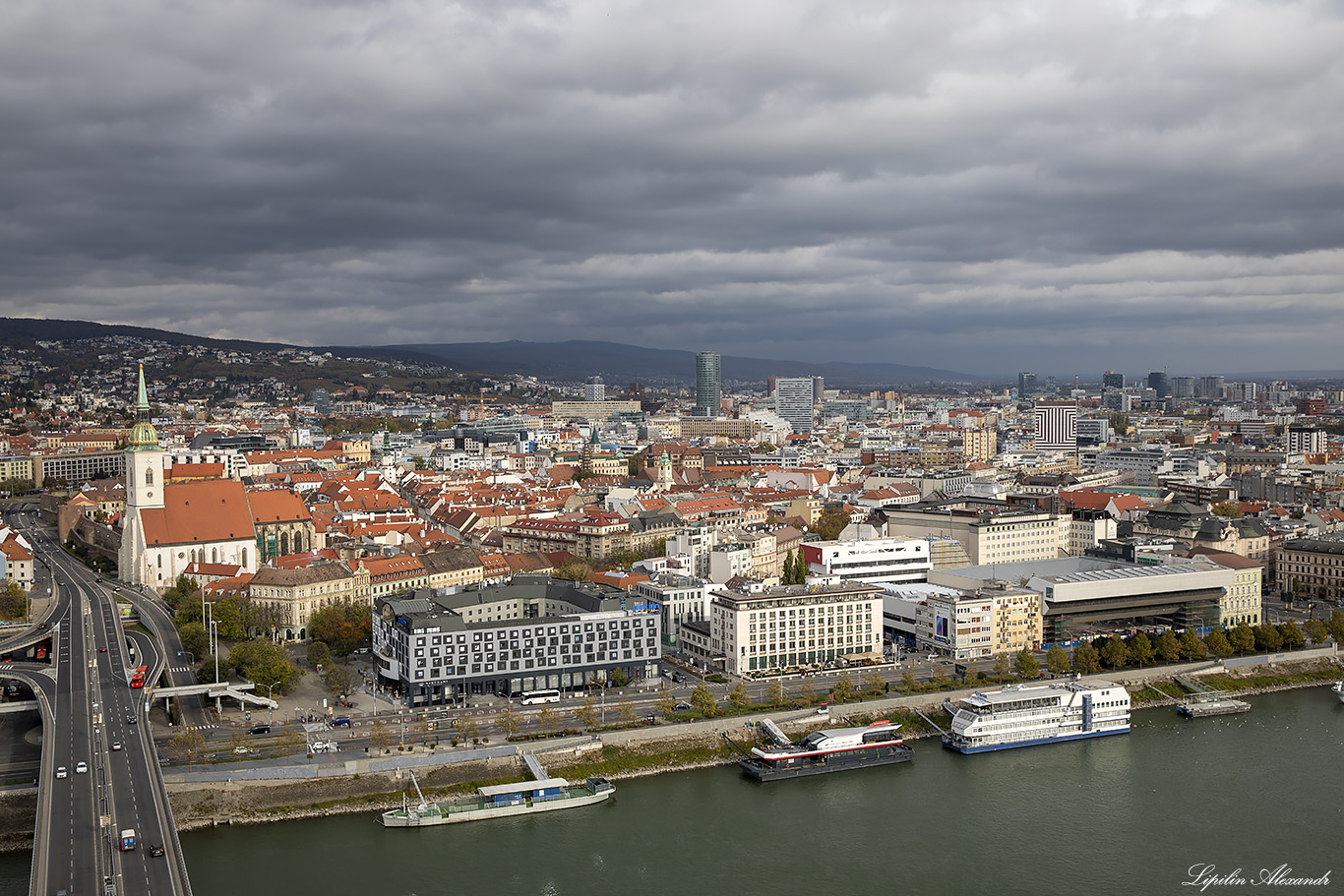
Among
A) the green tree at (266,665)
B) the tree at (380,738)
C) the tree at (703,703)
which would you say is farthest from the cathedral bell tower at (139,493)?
the tree at (703,703)

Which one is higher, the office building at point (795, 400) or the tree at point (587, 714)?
the office building at point (795, 400)

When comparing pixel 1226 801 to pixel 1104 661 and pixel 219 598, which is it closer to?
pixel 1104 661

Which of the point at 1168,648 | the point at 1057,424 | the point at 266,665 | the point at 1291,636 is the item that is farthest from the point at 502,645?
the point at 1057,424

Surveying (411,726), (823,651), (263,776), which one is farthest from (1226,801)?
(263,776)

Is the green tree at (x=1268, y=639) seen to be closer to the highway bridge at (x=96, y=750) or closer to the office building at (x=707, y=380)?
the highway bridge at (x=96, y=750)

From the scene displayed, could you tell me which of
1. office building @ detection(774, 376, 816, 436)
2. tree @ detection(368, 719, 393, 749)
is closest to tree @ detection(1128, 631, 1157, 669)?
tree @ detection(368, 719, 393, 749)
